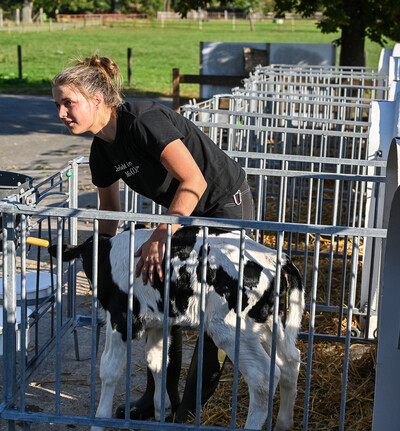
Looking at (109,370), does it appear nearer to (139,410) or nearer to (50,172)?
(139,410)

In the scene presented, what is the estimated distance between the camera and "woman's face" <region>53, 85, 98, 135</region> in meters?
3.18

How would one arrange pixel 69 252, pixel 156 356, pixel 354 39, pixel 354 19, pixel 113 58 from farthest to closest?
pixel 113 58, pixel 354 39, pixel 354 19, pixel 156 356, pixel 69 252

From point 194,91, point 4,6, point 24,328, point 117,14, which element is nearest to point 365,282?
point 24,328

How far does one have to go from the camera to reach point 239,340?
10.00 ft

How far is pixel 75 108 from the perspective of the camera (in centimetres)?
319

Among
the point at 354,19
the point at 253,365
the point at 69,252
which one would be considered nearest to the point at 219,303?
the point at 253,365

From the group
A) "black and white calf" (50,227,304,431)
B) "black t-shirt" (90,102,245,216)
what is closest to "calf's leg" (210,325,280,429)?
"black and white calf" (50,227,304,431)

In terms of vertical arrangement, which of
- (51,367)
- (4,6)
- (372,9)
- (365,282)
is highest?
(4,6)

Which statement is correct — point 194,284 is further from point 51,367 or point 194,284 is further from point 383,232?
point 51,367

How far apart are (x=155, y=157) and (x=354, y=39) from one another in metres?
13.2

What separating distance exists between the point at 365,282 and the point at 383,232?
2008 millimetres

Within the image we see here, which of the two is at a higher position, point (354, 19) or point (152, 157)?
point (354, 19)

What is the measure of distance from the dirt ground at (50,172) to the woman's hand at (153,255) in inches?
40.7

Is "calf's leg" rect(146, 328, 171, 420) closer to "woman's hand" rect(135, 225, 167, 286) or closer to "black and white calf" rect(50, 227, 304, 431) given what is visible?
"black and white calf" rect(50, 227, 304, 431)
